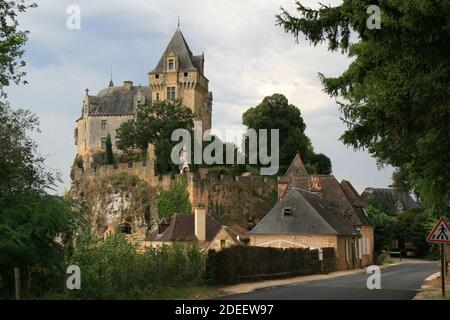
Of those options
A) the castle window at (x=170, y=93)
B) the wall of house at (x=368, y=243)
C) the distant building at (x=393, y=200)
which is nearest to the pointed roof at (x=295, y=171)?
the wall of house at (x=368, y=243)

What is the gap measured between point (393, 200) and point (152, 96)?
33.2 m

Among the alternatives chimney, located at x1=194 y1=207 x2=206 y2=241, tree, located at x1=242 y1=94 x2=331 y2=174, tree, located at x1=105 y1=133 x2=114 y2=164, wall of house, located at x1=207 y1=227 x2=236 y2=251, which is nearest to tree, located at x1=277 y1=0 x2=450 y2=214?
wall of house, located at x1=207 y1=227 x2=236 y2=251

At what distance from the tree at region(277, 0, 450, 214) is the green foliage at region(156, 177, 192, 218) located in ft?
138

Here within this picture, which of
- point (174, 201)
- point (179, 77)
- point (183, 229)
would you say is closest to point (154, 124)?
point (179, 77)

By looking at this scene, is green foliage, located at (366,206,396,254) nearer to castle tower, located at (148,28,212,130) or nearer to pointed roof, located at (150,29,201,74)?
castle tower, located at (148,28,212,130)

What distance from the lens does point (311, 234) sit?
44.4m

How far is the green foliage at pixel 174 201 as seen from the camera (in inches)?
2370

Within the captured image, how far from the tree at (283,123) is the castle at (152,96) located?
804 cm

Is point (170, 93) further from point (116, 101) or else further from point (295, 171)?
point (295, 171)

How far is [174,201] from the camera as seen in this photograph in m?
60.5

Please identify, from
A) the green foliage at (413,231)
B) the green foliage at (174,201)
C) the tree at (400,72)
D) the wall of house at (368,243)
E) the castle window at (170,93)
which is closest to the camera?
the tree at (400,72)

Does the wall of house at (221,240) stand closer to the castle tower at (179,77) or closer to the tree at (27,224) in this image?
the tree at (27,224)

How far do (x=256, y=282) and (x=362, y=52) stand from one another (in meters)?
14.6
